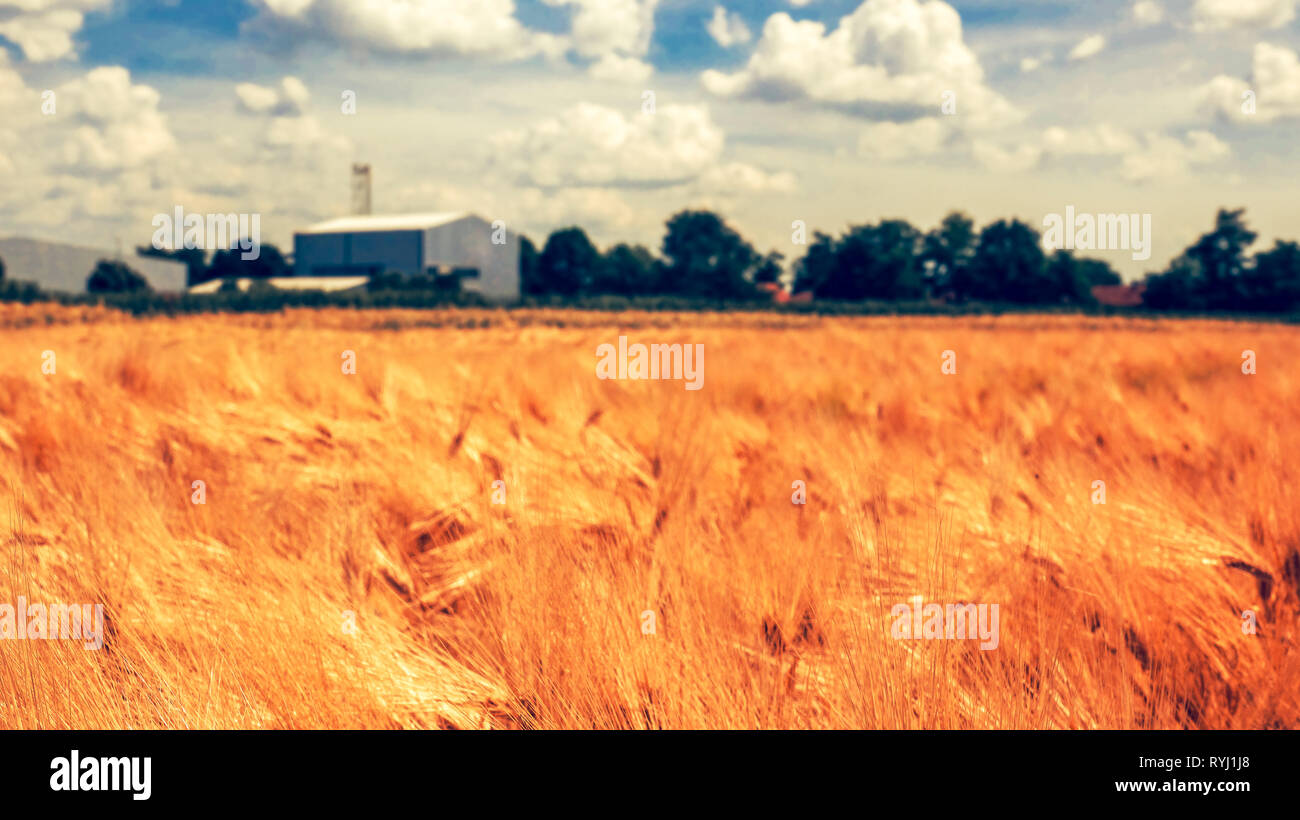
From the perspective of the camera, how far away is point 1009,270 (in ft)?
252

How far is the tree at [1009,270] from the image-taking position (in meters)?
76.6

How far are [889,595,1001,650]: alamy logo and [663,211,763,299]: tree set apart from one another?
248 feet

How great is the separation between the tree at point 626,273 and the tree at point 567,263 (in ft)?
4.48

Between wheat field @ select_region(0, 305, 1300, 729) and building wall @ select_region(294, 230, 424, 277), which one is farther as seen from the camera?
building wall @ select_region(294, 230, 424, 277)

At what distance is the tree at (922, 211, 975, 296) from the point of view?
272 ft

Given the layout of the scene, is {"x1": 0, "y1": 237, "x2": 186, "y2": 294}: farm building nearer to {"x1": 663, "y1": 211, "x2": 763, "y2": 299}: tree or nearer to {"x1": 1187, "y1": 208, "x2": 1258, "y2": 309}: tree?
{"x1": 663, "y1": 211, "x2": 763, "y2": 299}: tree

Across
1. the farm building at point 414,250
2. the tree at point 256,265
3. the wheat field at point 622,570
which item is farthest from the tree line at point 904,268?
the wheat field at point 622,570

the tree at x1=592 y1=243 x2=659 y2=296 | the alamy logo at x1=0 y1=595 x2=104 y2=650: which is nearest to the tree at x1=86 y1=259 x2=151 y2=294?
the tree at x1=592 y1=243 x2=659 y2=296

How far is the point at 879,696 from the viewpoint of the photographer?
5.63ft

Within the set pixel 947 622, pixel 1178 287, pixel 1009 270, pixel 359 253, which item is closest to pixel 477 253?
pixel 359 253
